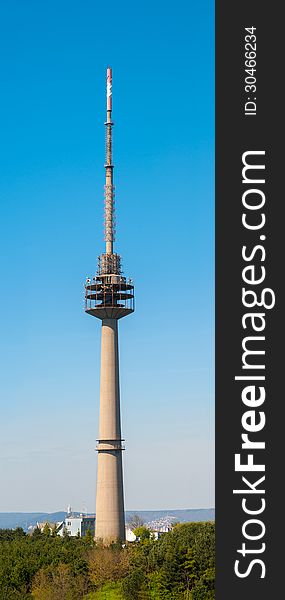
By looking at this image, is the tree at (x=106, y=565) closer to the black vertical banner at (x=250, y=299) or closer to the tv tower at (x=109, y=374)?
the tv tower at (x=109, y=374)

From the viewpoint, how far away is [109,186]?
10638 cm

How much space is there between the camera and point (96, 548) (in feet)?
289

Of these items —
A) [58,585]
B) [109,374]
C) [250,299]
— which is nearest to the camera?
[250,299]

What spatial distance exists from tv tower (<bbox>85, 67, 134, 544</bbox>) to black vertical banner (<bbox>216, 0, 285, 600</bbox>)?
276 ft

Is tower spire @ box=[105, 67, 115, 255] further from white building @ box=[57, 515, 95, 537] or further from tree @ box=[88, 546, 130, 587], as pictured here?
white building @ box=[57, 515, 95, 537]

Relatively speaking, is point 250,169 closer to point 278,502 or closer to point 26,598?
point 278,502

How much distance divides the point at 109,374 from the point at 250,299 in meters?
86.3

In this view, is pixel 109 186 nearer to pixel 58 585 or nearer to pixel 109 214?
pixel 109 214

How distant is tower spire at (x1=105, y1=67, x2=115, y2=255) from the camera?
10619 cm

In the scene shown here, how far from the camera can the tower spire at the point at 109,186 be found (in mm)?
106188

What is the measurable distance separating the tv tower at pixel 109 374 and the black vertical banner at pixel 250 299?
84239 mm

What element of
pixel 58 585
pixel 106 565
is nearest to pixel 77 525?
pixel 106 565

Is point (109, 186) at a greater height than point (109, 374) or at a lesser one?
greater

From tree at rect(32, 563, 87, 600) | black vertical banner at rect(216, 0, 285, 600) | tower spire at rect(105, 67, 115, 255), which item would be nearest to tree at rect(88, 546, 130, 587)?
tree at rect(32, 563, 87, 600)
